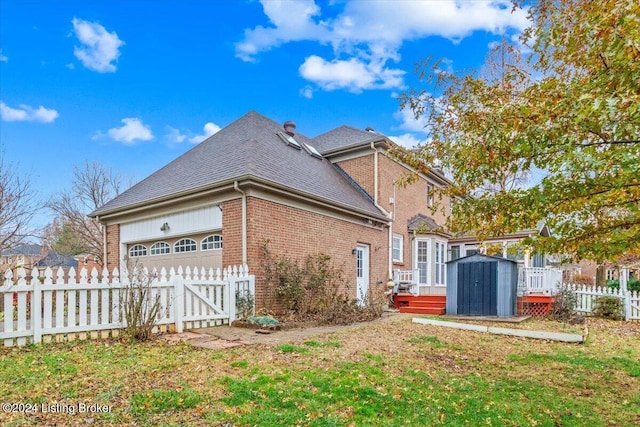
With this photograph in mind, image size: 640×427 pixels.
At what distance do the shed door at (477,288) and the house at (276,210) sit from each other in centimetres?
319

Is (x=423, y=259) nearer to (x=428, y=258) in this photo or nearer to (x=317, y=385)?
(x=428, y=258)

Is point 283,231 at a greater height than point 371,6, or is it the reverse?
point 371,6

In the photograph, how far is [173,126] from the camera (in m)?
20.8

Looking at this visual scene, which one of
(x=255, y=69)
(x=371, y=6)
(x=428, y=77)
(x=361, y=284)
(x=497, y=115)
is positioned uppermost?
(x=255, y=69)

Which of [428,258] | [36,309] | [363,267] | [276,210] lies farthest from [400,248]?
[36,309]

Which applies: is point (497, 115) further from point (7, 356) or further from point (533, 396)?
point (7, 356)

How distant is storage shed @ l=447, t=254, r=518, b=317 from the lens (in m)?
11.8

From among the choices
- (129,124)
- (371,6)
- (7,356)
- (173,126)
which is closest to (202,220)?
(7,356)

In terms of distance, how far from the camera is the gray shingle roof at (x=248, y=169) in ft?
36.2

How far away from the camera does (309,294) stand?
1081 centimetres

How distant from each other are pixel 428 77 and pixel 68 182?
26.8m

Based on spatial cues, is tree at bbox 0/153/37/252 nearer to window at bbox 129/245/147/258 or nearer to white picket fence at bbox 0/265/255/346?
window at bbox 129/245/147/258

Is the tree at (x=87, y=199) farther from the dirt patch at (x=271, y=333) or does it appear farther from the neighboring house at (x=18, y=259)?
the dirt patch at (x=271, y=333)

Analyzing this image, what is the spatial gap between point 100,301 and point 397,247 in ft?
37.6
